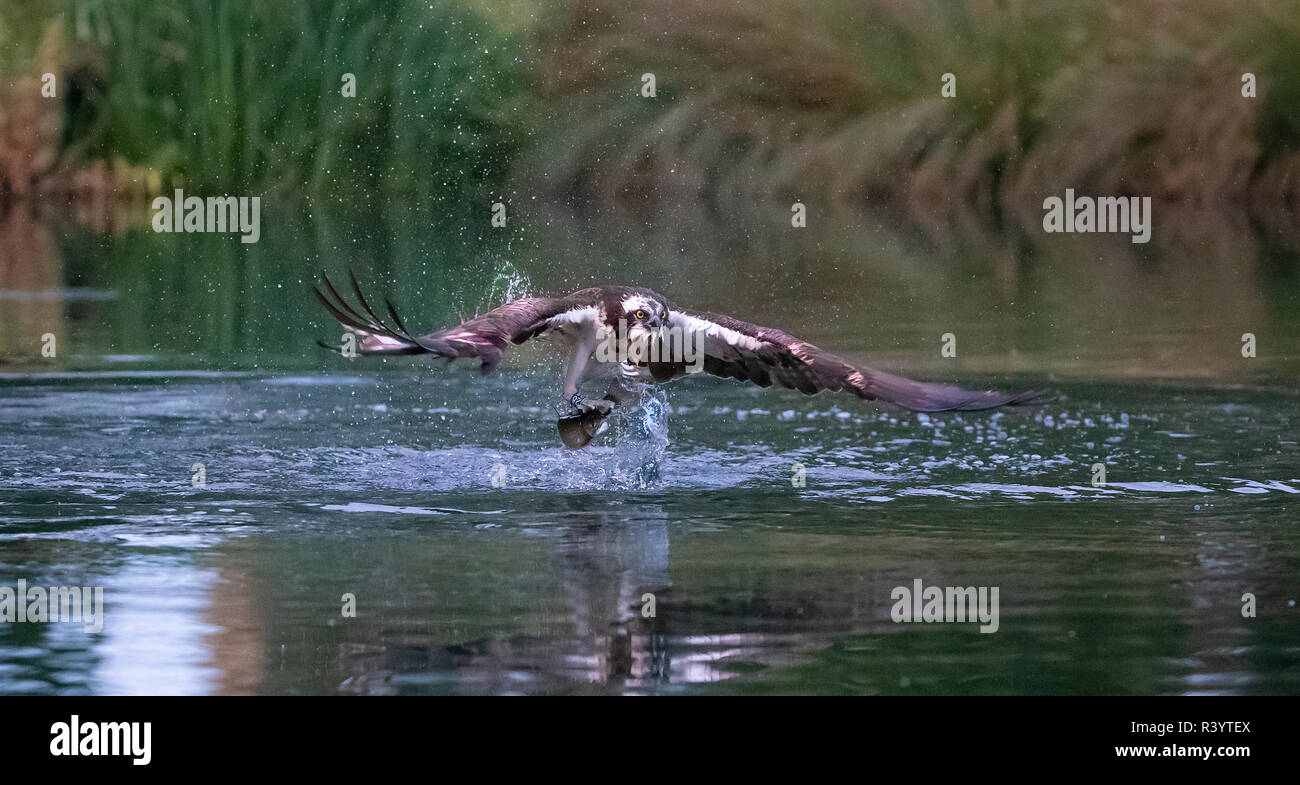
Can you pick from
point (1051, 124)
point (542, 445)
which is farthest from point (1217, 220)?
point (542, 445)

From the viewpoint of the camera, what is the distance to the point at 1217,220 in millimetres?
36250

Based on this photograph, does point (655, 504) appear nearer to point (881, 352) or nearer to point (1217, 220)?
point (881, 352)

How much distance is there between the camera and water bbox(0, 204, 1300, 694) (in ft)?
24.7

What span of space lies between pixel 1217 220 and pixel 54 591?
99.5ft

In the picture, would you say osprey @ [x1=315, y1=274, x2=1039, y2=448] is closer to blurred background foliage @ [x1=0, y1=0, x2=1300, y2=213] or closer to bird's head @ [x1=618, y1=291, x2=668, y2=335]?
bird's head @ [x1=618, y1=291, x2=668, y2=335]

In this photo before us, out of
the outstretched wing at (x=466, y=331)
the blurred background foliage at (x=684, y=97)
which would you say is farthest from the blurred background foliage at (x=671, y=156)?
the outstretched wing at (x=466, y=331)

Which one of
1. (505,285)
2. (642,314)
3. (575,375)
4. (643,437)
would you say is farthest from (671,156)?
(642,314)

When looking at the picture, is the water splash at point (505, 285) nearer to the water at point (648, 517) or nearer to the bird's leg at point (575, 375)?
the water at point (648, 517)

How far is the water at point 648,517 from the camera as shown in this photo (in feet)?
24.7

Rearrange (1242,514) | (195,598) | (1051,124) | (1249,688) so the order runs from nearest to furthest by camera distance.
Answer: (1249,688)
(195,598)
(1242,514)
(1051,124)

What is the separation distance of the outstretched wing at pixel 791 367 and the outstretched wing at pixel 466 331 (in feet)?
2.48

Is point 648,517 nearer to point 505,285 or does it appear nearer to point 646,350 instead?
point 646,350

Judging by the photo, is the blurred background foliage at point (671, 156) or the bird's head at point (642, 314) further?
the blurred background foliage at point (671, 156)

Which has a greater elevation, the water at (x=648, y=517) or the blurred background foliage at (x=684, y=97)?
the blurred background foliage at (x=684, y=97)
